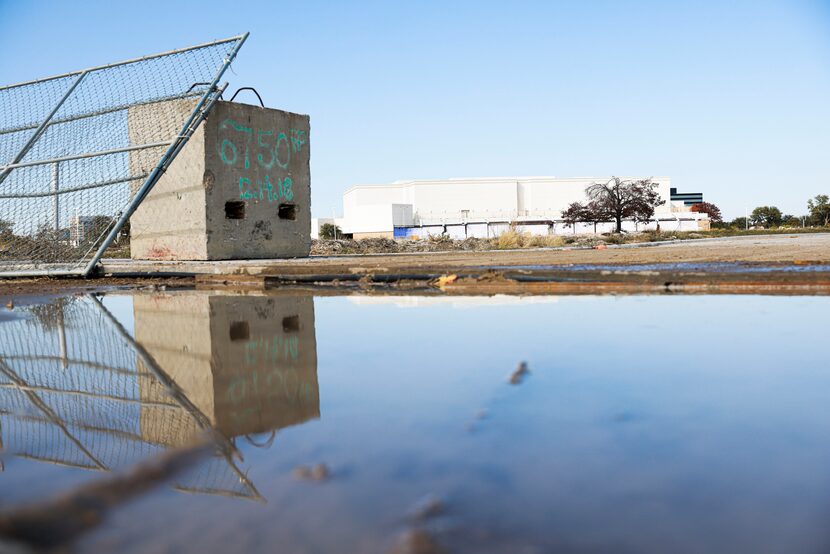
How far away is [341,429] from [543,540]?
2.48ft

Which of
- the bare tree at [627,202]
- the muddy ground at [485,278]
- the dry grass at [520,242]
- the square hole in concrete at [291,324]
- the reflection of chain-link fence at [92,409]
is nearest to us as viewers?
the reflection of chain-link fence at [92,409]

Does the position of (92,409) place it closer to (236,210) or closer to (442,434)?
(442,434)

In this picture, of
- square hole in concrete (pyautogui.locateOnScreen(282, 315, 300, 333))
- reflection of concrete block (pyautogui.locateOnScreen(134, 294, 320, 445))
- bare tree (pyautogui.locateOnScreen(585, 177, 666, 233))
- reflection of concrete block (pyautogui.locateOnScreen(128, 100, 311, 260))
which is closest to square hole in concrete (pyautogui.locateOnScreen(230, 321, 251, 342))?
reflection of concrete block (pyautogui.locateOnScreen(134, 294, 320, 445))

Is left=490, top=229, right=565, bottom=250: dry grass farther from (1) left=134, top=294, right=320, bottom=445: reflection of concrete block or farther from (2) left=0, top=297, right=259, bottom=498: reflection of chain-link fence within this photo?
(2) left=0, top=297, right=259, bottom=498: reflection of chain-link fence

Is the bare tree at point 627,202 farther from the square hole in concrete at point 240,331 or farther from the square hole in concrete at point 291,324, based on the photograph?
the square hole in concrete at point 240,331

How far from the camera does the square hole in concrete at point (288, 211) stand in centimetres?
1118

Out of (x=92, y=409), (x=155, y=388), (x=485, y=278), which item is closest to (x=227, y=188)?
(x=485, y=278)

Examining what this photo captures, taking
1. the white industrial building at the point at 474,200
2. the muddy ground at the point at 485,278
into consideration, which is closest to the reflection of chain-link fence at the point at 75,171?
the muddy ground at the point at 485,278

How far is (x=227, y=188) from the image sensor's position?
991cm

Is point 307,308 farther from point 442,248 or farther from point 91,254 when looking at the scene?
point 442,248

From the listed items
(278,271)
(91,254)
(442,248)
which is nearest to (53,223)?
(91,254)

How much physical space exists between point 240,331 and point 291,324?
343 mm

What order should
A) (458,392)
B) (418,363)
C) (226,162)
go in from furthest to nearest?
(226,162) → (418,363) → (458,392)

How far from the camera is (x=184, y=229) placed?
392 inches
